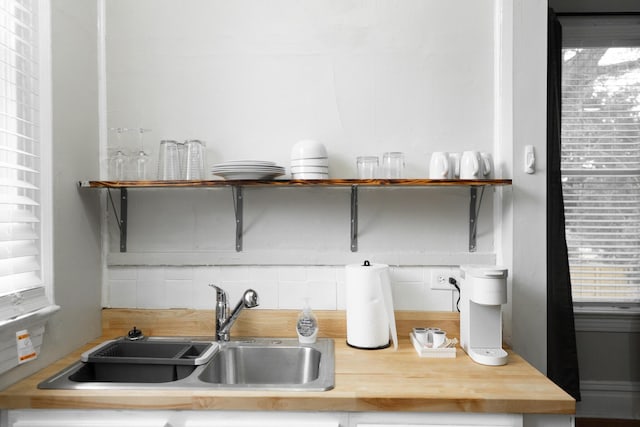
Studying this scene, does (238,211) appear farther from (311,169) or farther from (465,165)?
(465,165)

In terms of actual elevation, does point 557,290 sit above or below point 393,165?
below

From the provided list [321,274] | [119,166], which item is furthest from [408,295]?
[119,166]

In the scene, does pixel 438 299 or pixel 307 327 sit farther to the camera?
pixel 438 299

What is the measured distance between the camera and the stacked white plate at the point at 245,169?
1559 mm

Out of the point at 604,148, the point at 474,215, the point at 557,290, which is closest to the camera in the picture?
the point at 474,215

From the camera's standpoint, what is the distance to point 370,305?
5.14 ft

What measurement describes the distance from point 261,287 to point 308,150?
25.8 inches

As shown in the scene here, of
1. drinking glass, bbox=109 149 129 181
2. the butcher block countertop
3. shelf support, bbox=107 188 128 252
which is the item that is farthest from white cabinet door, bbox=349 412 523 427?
drinking glass, bbox=109 149 129 181

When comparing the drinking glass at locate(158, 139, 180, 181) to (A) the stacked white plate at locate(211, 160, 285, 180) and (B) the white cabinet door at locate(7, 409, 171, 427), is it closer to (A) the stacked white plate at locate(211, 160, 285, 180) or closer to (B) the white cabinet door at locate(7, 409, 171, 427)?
(A) the stacked white plate at locate(211, 160, 285, 180)

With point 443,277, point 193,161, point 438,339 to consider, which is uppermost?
point 193,161

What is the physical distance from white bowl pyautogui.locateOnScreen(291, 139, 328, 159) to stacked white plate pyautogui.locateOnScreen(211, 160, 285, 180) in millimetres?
128

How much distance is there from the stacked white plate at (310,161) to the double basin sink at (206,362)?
0.70 m

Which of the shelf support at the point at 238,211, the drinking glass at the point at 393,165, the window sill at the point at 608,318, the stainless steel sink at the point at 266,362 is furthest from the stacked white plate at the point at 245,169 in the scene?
the window sill at the point at 608,318

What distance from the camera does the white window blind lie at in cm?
126
